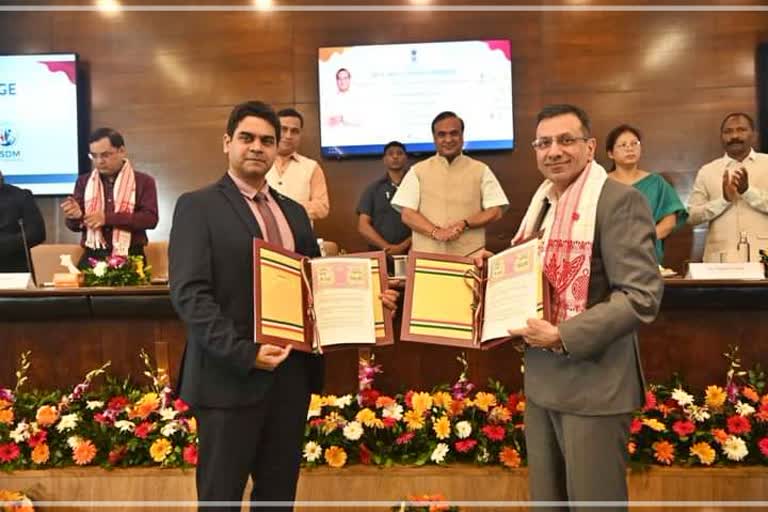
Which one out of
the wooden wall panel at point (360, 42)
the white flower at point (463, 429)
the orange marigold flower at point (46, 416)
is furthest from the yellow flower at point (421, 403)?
the wooden wall panel at point (360, 42)

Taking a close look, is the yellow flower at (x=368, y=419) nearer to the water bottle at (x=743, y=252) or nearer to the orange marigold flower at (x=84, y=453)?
the orange marigold flower at (x=84, y=453)

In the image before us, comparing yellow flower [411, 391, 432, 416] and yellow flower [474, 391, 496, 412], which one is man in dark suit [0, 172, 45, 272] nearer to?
yellow flower [411, 391, 432, 416]

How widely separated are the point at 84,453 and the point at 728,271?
9.09ft

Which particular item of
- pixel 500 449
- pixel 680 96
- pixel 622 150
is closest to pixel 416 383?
pixel 500 449

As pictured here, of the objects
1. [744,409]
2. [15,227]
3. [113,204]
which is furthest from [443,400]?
[15,227]

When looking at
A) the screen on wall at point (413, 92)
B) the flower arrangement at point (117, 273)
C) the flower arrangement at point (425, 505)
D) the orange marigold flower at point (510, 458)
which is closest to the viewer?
the flower arrangement at point (425, 505)

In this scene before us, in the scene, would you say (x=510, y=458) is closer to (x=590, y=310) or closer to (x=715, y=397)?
(x=715, y=397)

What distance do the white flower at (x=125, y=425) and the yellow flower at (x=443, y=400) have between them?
1219 mm

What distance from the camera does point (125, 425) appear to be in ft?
8.91

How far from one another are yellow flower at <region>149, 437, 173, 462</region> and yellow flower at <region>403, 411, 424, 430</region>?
0.94 meters

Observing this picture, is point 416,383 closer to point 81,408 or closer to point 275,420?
point 275,420

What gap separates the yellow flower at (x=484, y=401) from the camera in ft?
8.99

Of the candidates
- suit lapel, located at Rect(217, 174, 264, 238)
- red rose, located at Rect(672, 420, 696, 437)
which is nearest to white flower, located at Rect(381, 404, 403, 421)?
red rose, located at Rect(672, 420, 696, 437)

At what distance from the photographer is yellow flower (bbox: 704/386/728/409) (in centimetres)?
269
